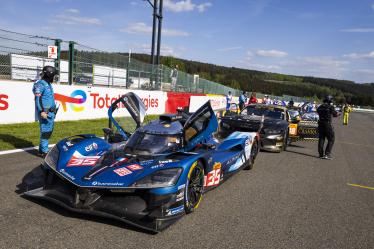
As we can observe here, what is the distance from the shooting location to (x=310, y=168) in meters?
8.20

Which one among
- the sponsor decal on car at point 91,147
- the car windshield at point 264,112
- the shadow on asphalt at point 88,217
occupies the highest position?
→ the car windshield at point 264,112

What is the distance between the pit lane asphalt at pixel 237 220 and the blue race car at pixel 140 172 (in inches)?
7.2

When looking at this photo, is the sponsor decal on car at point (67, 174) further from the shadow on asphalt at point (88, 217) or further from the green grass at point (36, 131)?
the green grass at point (36, 131)

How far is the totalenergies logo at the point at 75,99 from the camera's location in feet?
39.9

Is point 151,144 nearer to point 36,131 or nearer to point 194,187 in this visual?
point 194,187

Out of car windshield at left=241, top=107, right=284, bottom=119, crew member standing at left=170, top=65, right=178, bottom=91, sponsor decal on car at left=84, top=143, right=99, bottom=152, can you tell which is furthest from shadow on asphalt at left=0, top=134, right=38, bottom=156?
crew member standing at left=170, top=65, right=178, bottom=91

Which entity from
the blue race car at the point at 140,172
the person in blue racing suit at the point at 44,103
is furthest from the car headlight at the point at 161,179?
the person in blue racing suit at the point at 44,103

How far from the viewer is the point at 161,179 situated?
4.01 meters

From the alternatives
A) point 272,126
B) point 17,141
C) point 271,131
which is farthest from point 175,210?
point 272,126

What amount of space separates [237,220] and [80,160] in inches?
85.5

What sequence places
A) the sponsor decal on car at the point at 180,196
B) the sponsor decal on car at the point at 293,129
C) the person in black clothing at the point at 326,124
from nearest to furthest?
1. the sponsor decal on car at the point at 180,196
2. the person in black clothing at the point at 326,124
3. the sponsor decal on car at the point at 293,129

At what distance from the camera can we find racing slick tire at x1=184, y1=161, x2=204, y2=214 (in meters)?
4.37

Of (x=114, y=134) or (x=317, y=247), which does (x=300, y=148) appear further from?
(x=317, y=247)

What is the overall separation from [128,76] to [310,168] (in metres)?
10.8
